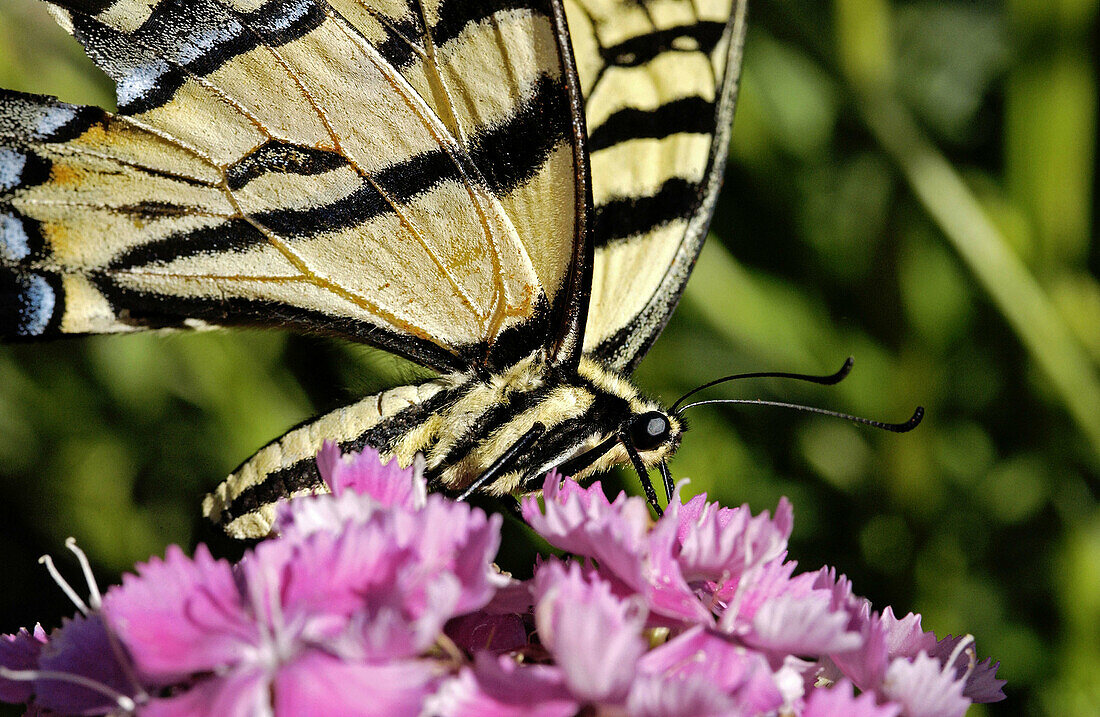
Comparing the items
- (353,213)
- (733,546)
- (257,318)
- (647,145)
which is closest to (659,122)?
(647,145)

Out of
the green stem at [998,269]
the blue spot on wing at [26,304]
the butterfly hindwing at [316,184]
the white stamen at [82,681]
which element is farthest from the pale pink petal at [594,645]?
the green stem at [998,269]

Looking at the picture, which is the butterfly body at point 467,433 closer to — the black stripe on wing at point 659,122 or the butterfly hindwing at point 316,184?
the butterfly hindwing at point 316,184

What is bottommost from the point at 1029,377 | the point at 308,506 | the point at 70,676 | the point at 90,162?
the point at 70,676

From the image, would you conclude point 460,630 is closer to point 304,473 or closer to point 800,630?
point 800,630

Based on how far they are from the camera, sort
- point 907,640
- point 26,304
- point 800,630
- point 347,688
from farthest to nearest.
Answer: point 26,304, point 907,640, point 800,630, point 347,688

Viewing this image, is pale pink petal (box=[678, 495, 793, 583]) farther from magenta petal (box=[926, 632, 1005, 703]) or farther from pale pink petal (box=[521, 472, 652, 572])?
magenta petal (box=[926, 632, 1005, 703])

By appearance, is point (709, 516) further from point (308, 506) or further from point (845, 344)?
point (845, 344)

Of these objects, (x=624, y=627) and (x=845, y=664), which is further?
(x=845, y=664)

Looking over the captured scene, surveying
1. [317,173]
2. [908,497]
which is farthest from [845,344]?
[317,173]
